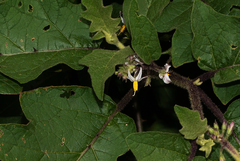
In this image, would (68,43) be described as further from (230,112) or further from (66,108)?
(230,112)

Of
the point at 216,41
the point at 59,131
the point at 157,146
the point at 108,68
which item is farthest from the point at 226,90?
the point at 59,131

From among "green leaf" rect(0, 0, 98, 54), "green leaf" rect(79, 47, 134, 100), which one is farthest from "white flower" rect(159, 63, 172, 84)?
"green leaf" rect(0, 0, 98, 54)

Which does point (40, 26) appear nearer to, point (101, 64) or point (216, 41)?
point (101, 64)

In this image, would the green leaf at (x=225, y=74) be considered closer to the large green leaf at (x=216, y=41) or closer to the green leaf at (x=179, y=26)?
the large green leaf at (x=216, y=41)

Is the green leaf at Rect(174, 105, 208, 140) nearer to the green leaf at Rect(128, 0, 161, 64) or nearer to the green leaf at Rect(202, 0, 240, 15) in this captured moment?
the green leaf at Rect(128, 0, 161, 64)

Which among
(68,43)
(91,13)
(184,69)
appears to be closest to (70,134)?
(68,43)

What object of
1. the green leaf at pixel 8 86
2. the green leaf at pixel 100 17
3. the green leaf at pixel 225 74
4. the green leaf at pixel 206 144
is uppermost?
the green leaf at pixel 100 17

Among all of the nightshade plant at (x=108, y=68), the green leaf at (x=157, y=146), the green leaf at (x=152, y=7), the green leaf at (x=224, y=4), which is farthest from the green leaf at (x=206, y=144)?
the green leaf at (x=224, y=4)
